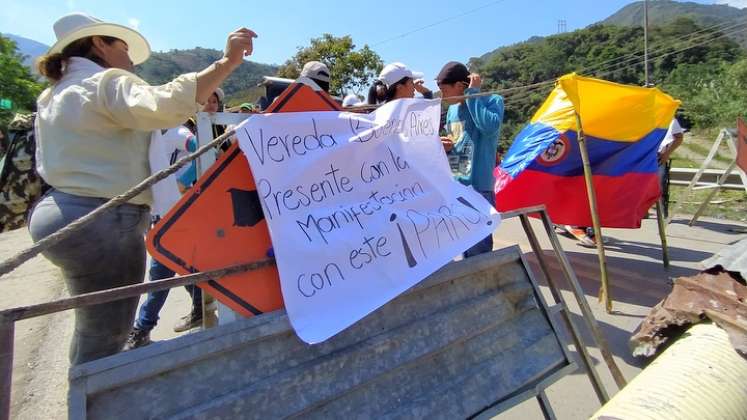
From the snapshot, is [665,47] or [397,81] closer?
[397,81]

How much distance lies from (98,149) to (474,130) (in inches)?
94.5

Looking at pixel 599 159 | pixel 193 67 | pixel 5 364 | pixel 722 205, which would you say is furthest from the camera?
pixel 193 67

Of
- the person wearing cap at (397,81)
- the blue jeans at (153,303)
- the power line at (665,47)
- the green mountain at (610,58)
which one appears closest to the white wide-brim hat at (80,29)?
the blue jeans at (153,303)

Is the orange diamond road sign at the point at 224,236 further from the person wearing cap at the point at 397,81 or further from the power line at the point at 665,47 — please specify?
the power line at the point at 665,47

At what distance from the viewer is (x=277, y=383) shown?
48.8 inches

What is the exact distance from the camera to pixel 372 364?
1411mm

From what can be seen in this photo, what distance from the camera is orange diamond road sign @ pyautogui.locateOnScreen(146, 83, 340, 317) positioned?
132cm

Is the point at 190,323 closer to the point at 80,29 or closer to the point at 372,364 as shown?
the point at 80,29

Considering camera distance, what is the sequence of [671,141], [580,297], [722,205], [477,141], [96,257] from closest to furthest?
1. [96,257]
2. [580,297]
3. [477,141]
4. [671,141]
5. [722,205]

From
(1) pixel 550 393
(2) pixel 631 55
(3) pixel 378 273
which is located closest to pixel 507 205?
(1) pixel 550 393

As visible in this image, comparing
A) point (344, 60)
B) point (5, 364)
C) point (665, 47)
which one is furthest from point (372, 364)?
point (665, 47)

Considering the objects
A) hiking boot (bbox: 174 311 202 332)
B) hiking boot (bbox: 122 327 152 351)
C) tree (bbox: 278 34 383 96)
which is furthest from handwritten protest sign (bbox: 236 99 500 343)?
tree (bbox: 278 34 383 96)

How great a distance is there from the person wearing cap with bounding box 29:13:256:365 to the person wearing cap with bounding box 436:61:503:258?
6.33ft

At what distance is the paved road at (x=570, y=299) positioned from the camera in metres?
2.55
